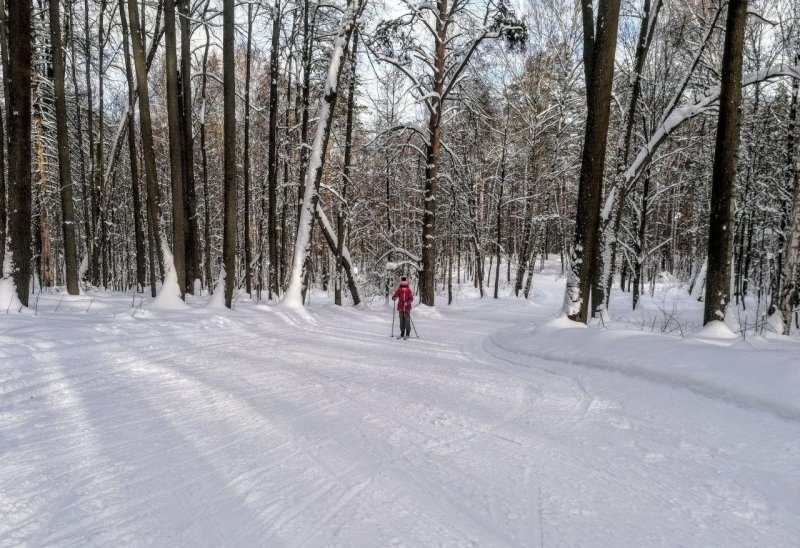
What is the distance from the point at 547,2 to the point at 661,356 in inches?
862

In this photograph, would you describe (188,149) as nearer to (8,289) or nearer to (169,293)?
(169,293)

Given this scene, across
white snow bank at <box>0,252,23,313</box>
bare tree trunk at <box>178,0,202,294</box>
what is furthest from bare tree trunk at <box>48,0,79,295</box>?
white snow bank at <box>0,252,23,313</box>

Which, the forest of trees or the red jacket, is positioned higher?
the forest of trees

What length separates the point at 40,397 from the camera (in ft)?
15.2

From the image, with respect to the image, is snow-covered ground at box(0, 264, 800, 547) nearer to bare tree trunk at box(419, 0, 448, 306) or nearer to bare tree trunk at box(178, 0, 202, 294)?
bare tree trunk at box(178, 0, 202, 294)

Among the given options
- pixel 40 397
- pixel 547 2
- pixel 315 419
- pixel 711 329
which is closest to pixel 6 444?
pixel 40 397

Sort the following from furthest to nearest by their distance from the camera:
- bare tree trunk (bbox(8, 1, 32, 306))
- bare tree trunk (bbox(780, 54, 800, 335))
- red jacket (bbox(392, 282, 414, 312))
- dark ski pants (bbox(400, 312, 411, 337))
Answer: red jacket (bbox(392, 282, 414, 312)), dark ski pants (bbox(400, 312, 411, 337)), bare tree trunk (bbox(780, 54, 800, 335)), bare tree trunk (bbox(8, 1, 32, 306))

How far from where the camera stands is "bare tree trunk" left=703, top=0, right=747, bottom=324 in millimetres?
7770

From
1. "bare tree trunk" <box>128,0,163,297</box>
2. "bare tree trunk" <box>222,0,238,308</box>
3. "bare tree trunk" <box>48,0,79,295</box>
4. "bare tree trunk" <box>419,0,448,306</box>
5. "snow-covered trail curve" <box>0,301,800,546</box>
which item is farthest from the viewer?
"bare tree trunk" <box>419,0,448,306</box>

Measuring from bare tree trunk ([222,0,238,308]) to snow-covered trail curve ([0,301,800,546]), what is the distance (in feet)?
19.4

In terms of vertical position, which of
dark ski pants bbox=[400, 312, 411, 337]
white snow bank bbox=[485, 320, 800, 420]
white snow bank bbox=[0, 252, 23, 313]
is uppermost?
white snow bank bbox=[0, 252, 23, 313]

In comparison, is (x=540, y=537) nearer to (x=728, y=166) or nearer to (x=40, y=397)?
(x=40, y=397)

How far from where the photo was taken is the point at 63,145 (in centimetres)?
1314

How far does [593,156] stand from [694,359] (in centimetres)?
505
